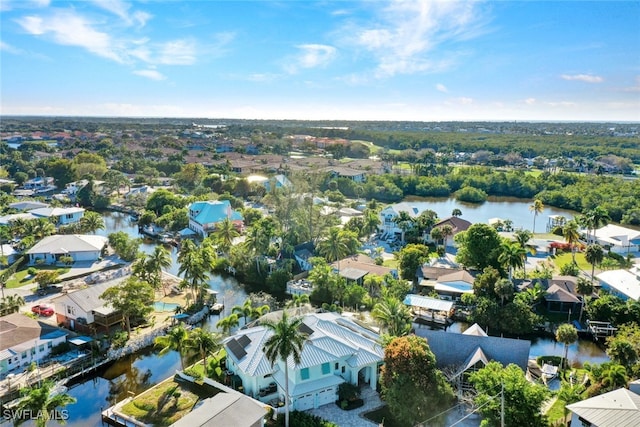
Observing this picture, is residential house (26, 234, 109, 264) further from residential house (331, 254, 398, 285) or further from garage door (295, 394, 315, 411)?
garage door (295, 394, 315, 411)

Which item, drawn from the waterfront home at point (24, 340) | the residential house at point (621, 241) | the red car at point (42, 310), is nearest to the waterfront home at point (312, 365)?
the waterfront home at point (24, 340)

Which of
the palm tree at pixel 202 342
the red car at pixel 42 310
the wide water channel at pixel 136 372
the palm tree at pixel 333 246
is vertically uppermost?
the palm tree at pixel 333 246

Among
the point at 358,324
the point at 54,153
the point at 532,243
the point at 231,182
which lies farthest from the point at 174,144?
the point at 358,324

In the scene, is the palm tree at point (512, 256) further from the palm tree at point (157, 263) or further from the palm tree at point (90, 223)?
the palm tree at point (90, 223)

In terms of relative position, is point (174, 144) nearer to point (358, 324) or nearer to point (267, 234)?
point (267, 234)

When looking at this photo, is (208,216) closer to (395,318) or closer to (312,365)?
(395,318)

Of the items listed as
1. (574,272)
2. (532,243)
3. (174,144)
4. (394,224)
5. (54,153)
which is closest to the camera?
(574,272)
